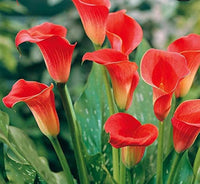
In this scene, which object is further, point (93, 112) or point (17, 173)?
point (93, 112)

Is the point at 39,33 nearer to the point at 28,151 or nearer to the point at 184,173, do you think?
the point at 28,151

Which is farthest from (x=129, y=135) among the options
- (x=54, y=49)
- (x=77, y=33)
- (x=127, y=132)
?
(x=77, y=33)

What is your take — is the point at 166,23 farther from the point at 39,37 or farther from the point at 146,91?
the point at 39,37

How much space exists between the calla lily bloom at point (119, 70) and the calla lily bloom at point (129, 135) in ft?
0.11

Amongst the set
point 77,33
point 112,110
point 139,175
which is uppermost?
point 112,110

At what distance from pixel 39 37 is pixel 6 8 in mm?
767

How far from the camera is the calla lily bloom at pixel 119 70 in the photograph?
1.19 feet

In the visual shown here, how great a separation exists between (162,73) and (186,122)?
0.05m

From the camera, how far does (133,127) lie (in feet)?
1.22

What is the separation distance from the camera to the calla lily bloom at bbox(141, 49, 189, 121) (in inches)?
14.2

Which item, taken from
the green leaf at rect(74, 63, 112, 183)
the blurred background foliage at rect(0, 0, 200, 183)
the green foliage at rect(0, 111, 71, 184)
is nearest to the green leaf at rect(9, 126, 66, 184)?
the green foliage at rect(0, 111, 71, 184)

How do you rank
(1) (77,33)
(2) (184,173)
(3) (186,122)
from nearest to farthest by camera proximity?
(3) (186,122) → (2) (184,173) → (1) (77,33)

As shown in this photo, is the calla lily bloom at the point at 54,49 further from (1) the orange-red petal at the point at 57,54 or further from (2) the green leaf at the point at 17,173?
(2) the green leaf at the point at 17,173

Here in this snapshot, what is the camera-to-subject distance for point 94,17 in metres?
0.40
